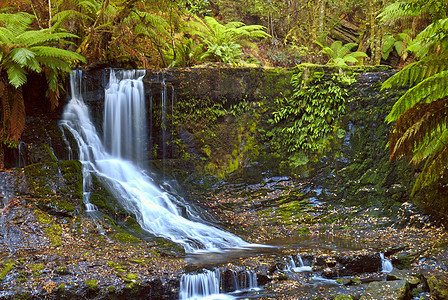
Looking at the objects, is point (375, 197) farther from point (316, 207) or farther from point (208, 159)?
point (208, 159)

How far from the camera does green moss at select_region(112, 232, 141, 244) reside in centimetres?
564

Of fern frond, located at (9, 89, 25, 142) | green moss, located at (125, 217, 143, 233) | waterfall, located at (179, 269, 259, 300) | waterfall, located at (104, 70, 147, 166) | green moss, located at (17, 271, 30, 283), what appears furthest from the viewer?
waterfall, located at (104, 70, 147, 166)

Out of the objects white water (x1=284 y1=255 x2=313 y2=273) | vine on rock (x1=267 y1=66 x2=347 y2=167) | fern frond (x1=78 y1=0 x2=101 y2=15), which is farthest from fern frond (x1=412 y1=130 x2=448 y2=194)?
fern frond (x1=78 y1=0 x2=101 y2=15)

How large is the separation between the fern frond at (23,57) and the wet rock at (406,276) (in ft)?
22.8

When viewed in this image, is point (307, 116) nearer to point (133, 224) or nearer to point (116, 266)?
point (133, 224)

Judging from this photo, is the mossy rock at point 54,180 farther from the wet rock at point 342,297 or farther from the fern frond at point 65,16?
the wet rock at point 342,297

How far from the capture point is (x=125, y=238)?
5.72 meters

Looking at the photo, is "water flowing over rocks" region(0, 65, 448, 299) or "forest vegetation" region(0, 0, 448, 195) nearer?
"forest vegetation" region(0, 0, 448, 195)

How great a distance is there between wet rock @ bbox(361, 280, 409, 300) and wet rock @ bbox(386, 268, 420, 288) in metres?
0.15

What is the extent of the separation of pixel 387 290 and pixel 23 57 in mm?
6877

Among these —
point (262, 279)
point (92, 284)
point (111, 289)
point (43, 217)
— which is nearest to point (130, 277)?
point (111, 289)

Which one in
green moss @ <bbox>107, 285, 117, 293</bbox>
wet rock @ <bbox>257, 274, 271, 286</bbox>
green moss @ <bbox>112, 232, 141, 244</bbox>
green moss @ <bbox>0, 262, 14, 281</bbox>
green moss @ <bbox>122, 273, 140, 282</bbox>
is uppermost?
green moss @ <bbox>112, 232, 141, 244</bbox>

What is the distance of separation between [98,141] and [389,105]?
22.7ft

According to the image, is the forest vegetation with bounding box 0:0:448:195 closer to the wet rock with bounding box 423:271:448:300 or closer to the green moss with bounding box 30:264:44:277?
the wet rock with bounding box 423:271:448:300
